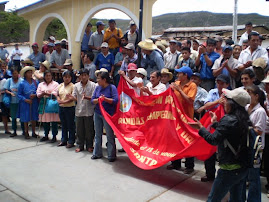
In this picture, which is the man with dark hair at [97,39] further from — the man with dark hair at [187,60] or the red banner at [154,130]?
the red banner at [154,130]

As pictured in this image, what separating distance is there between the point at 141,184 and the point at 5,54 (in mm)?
15621

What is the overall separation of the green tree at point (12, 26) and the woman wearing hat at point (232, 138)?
3512 centimetres

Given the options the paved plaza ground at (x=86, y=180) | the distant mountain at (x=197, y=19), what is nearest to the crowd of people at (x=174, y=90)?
the paved plaza ground at (x=86, y=180)

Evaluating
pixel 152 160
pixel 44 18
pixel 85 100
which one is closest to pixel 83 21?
pixel 44 18

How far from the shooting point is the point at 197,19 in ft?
183

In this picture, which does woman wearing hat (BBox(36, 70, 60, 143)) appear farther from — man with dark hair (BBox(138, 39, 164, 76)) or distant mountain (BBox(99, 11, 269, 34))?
distant mountain (BBox(99, 11, 269, 34))

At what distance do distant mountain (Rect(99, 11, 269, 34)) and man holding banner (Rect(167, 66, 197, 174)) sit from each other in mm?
43305

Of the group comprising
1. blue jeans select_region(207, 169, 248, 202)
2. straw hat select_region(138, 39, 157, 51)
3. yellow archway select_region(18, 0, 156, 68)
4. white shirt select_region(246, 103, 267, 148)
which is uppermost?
yellow archway select_region(18, 0, 156, 68)

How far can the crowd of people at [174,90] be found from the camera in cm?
336

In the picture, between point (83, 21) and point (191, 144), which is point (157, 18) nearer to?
point (83, 21)

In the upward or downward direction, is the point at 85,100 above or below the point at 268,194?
above

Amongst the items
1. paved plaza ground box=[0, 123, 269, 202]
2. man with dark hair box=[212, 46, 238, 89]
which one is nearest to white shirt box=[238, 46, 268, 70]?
man with dark hair box=[212, 46, 238, 89]

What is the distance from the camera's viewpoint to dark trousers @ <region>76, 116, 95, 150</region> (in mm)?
6547

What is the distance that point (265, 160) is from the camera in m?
4.73
